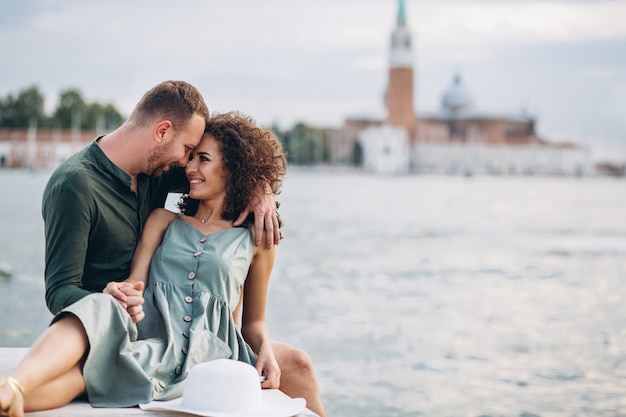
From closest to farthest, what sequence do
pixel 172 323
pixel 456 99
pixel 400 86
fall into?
1. pixel 172 323
2. pixel 400 86
3. pixel 456 99

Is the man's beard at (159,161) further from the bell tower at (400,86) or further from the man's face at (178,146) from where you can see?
the bell tower at (400,86)

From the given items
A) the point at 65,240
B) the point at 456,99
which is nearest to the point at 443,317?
the point at 65,240

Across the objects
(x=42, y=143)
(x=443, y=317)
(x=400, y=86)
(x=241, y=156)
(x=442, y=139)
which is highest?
(x=400, y=86)

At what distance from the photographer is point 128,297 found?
127cm

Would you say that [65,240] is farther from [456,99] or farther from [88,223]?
[456,99]

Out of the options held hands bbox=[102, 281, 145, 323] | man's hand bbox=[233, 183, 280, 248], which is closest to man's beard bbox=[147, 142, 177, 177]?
man's hand bbox=[233, 183, 280, 248]

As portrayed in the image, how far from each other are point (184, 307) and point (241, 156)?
237 mm

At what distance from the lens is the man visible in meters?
1.36

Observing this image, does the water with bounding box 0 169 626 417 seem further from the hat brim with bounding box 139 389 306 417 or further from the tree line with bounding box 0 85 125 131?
the tree line with bounding box 0 85 125 131

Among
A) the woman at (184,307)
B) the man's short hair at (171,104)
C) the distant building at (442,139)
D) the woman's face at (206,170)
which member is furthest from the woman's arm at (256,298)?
the distant building at (442,139)

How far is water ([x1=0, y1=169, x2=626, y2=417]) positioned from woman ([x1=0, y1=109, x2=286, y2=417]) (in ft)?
6.55

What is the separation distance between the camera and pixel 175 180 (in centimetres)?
161

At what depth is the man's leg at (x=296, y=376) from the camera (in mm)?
1479

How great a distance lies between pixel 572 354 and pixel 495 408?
1.23 meters
